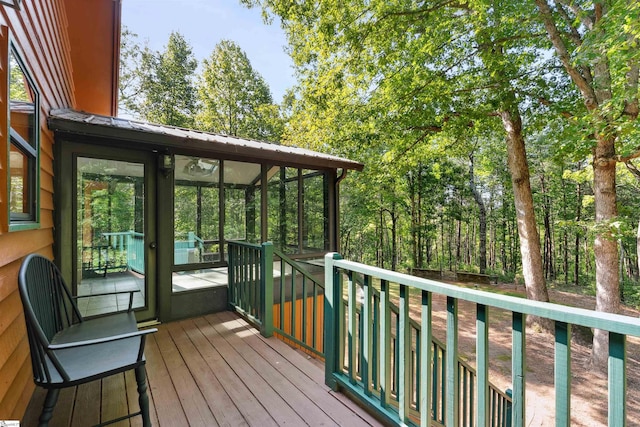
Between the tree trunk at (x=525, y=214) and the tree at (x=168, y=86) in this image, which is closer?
the tree trunk at (x=525, y=214)

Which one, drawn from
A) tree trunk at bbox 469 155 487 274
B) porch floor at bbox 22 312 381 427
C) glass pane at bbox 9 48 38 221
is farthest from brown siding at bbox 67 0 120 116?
tree trunk at bbox 469 155 487 274

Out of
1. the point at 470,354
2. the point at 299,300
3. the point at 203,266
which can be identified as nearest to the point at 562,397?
the point at 203,266

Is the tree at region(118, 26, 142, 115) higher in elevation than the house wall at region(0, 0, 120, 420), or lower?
higher

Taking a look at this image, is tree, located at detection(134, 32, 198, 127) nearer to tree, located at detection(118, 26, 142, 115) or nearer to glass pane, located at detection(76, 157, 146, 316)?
tree, located at detection(118, 26, 142, 115)

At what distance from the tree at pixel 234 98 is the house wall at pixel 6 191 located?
37.1ft

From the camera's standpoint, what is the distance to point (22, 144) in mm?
1846

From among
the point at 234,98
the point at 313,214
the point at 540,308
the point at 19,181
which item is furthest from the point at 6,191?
the point at 234,98

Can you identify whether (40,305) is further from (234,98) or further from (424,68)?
(234,98)

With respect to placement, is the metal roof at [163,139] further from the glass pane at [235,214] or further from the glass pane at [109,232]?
the glass pane at [235,214]

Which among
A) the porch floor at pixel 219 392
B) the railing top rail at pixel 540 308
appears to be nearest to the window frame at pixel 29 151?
the porch floor at pixel 219 392

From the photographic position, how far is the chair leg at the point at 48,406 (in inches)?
53.2

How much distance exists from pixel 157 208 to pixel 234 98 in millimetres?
12587

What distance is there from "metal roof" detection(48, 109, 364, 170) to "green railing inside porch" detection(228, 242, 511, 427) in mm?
1312

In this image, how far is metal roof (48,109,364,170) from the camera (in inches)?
108
